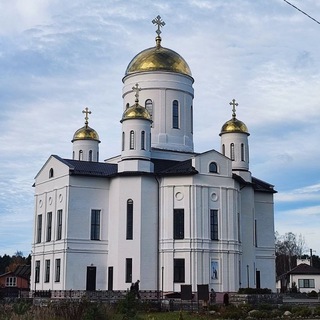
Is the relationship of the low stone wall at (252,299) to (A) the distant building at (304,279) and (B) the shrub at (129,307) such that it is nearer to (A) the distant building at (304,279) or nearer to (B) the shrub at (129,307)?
(B) the shrub at (129,307)

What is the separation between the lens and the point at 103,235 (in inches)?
1591

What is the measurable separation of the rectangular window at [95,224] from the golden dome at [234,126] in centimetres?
1095

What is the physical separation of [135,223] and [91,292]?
5.04 metres

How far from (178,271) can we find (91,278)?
5.54 meters

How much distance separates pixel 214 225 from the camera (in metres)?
39.6

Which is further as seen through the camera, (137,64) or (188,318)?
(137,64)

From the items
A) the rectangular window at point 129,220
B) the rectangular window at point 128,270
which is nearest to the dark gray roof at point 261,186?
the rectangular window at point 129,220

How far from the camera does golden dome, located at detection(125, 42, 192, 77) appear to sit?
4566 centimetres

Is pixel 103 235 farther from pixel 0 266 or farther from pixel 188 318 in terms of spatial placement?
pixel 0 266

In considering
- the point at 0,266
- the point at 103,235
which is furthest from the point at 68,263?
the point at 0,266

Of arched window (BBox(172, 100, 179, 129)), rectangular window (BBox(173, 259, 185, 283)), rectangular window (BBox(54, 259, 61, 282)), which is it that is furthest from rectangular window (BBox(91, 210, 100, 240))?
arched window (BBox(172, 100, 179, 129))

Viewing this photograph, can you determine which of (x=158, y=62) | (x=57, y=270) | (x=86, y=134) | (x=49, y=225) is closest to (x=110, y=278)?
(x=57, y=270)

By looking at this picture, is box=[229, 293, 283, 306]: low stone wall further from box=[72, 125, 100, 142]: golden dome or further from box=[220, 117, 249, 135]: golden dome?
box=[72, 125, 100, 142]: golden dome

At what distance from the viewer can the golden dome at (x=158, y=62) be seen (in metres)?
45.7
